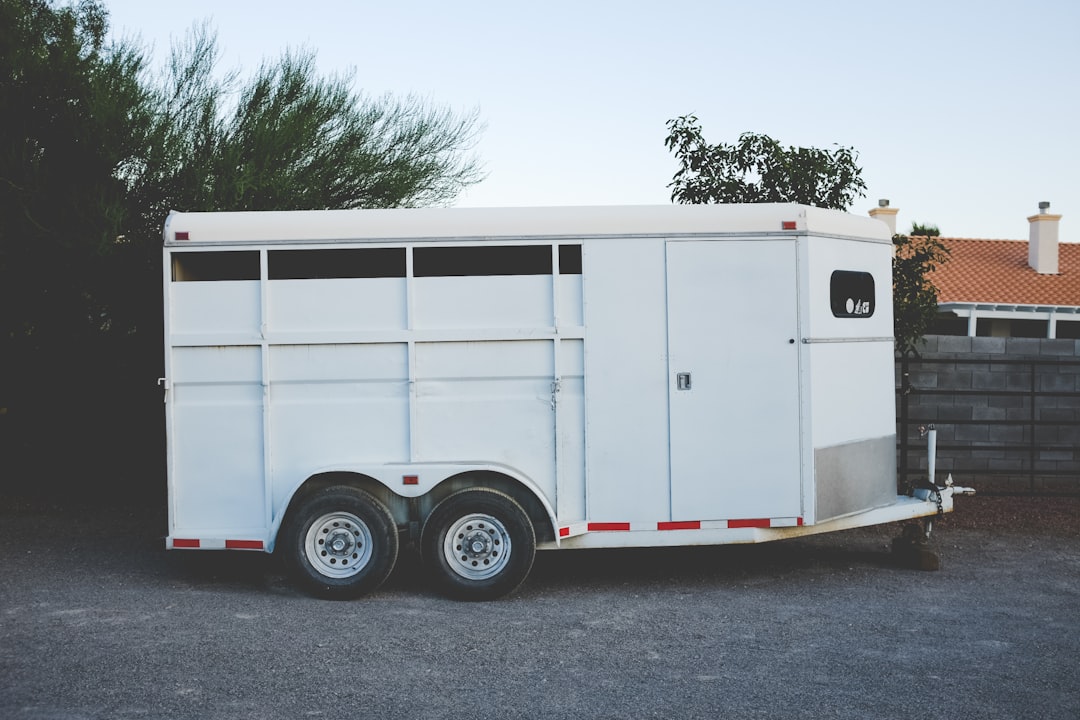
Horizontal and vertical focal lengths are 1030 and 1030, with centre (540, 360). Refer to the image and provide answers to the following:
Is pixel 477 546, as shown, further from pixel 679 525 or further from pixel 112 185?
pixel 112 185

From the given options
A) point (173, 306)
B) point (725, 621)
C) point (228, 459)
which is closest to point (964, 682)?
point (725, 621)

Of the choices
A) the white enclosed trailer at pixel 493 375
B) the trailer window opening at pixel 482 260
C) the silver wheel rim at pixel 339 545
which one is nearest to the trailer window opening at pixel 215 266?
the white enclosed trailer at pixel 493 375

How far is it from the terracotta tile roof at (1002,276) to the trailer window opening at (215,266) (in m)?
19.8

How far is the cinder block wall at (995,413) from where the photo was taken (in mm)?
11414

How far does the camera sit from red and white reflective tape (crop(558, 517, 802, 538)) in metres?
7.13

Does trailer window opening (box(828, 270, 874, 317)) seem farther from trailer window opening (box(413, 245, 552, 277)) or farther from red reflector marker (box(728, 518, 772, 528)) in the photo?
trailer window opening (box(413, 245, 552, 277))

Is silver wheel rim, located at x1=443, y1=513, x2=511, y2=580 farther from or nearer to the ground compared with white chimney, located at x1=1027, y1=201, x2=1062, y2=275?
nearer to the ground

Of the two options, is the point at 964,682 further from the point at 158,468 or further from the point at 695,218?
the point at 158,468

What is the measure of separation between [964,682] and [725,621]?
1578 mm

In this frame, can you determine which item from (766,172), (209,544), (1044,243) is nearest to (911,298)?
(766,172)

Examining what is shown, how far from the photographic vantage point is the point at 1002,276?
1035 inches

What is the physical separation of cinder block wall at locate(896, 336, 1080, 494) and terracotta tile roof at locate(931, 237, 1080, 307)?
1265cm

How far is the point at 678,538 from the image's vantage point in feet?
23.6

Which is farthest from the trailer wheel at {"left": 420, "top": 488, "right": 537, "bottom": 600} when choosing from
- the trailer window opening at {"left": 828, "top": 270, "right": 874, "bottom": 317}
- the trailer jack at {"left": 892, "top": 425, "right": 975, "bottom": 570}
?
the trailer jack at {"left": 892, "top": 425, "right": 975, "bottom": 570}
